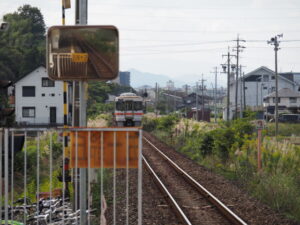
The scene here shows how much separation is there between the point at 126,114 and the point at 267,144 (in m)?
15.9

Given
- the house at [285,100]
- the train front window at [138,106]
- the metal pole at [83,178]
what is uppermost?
the house at [285,100]

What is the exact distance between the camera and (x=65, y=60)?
4.86 metres

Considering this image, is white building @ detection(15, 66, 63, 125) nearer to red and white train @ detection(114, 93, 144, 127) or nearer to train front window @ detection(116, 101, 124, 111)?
train front window @ detection(116, 101, 124, 111)

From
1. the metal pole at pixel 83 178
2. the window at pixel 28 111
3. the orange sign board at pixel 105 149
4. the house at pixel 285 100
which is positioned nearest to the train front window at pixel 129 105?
the window at pixel 28 111

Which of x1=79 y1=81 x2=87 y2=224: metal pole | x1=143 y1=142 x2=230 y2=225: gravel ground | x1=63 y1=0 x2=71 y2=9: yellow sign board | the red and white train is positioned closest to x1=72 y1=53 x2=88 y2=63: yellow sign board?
x1=79 y1=81 x2=87 y2=224: metal pole

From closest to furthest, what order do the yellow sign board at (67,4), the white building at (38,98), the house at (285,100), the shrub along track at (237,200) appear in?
1. the shrub along track at (237,200)
2. the yellow sign board at (67,4)
3. the white building at (38,98)
4. the house at (285,100)

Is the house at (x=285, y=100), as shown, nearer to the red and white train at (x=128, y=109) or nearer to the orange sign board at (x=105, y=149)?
the red and white train at (x=128, y=109)

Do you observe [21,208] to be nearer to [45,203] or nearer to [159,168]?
[45,203]

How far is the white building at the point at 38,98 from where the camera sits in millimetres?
38562

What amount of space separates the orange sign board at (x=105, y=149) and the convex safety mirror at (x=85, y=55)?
0.62 m

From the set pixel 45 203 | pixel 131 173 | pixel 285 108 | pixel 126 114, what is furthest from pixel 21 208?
pixel 285 108

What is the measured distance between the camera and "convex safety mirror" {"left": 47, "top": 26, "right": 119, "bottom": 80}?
4840mm

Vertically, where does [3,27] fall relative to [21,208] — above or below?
above

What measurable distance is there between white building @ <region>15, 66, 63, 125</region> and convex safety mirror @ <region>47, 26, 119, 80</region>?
34135mm
